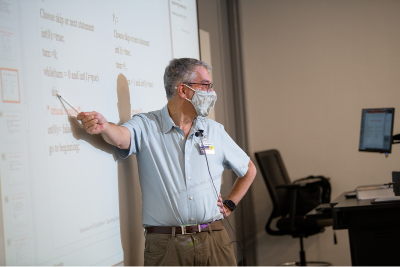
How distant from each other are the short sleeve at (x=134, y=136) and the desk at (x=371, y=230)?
4.00 ft

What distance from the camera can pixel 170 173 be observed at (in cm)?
180

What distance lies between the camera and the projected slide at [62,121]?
1.33m

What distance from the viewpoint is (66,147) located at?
1.56 m

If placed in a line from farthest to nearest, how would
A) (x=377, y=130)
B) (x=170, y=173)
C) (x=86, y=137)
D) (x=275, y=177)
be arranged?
(x=275, y=177)
(x=377, y=130)
(x=170, y=173)
(x=86, y=137)

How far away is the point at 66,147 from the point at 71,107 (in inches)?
6.8

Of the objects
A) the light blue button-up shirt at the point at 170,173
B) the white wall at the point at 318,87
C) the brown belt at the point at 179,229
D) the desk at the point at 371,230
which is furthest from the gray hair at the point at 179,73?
the white wall at the point at 318,87

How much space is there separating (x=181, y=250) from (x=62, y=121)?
0.79 metres

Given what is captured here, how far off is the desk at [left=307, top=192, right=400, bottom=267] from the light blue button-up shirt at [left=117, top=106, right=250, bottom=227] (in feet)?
2.70

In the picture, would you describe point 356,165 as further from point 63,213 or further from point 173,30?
point 63,213

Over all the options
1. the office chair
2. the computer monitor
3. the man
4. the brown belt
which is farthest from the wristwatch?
the office chair

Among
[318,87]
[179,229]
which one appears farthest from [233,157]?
[318,87]

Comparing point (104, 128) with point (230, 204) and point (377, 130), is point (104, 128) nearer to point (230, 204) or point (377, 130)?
point (230, 204)

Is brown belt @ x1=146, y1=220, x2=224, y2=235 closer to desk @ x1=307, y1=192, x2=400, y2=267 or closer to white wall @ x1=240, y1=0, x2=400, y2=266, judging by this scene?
desk @ x1=307, y1=192, x2=400, y2=267

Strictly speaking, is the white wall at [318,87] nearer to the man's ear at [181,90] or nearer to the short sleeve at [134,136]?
the man's ear at [181,90]
